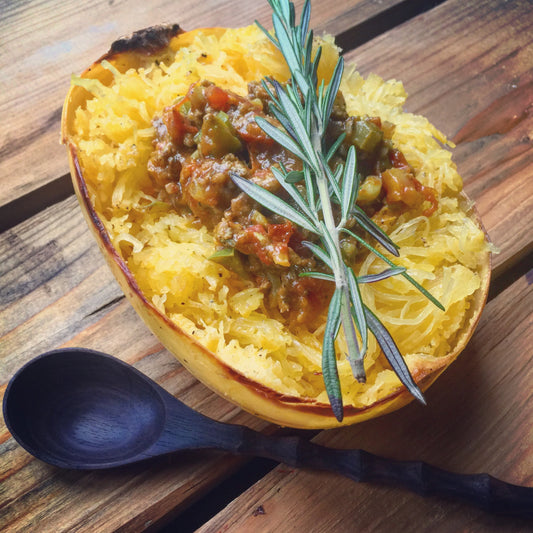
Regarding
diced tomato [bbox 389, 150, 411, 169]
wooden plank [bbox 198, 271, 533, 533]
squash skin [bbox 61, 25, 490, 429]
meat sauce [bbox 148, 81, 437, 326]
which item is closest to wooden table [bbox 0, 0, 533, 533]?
wooden plank [bbox 198, 271, 533, 533]

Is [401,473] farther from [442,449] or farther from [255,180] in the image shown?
[255,180]

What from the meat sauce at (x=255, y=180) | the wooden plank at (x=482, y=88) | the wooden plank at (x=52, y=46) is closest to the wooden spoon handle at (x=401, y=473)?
the meat sauce at (x=255, y=180)

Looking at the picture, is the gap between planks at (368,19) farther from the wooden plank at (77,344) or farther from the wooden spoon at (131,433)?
the wooden spoon at (131,433)

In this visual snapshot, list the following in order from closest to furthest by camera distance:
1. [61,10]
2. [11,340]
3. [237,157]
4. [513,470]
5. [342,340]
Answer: [342,340] < [237,157] < [513,470] < [11,340] < [61,10]

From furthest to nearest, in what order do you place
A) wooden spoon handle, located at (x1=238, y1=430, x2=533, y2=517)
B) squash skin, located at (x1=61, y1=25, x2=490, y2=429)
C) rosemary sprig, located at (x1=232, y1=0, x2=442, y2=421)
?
wooden spoon handle, located at (x1=238, y1=430, x2=533, y2=517) < squash skin, located at (x1=61, y1=25, x2=490, y2=429) < rosemary sprig, located at (x1=232, y1=0, x2=442, y2=421)

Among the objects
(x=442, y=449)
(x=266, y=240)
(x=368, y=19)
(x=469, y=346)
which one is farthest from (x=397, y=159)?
(x=368, y=19)

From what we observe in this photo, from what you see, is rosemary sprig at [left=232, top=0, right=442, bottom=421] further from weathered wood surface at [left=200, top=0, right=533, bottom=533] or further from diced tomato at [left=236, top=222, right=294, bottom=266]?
weathered wood surface at [left=200, top=0, right=533, bottom=533]

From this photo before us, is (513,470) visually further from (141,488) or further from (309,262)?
(141,488)

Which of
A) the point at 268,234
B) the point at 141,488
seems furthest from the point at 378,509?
the point at 268,234
